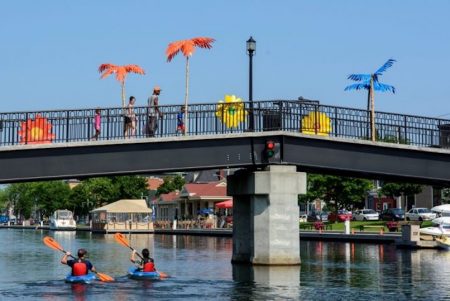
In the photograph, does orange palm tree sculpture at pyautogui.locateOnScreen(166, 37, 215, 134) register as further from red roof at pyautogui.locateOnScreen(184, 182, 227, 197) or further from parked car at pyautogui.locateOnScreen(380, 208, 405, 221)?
red roof at pyautogui.locateOnScreen(184, 182, 227, 197)

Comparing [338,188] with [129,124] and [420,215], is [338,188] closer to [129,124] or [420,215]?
[420,215]

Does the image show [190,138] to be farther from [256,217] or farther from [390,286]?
[390,286]

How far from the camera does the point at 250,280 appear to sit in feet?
104

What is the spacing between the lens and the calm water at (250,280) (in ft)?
91.4

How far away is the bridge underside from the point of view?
32.3 metres

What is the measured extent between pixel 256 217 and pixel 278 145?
3.06 metres

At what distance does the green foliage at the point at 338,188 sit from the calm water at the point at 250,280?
42.1 m

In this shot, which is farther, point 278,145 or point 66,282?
point 278,145

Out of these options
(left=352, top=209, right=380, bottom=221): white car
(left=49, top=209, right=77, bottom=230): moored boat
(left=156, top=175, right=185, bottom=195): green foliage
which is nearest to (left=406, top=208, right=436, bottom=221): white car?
(left=352, top=209, right=380, bottom=221): white car

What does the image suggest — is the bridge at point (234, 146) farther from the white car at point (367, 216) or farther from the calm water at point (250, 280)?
the white car at point (367, 216)

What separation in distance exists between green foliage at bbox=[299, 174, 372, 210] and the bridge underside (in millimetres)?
51898

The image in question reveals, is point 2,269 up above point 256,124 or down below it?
below

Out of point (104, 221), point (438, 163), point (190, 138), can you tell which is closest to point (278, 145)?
point (190, 138)

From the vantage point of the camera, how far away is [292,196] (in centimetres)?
3550
